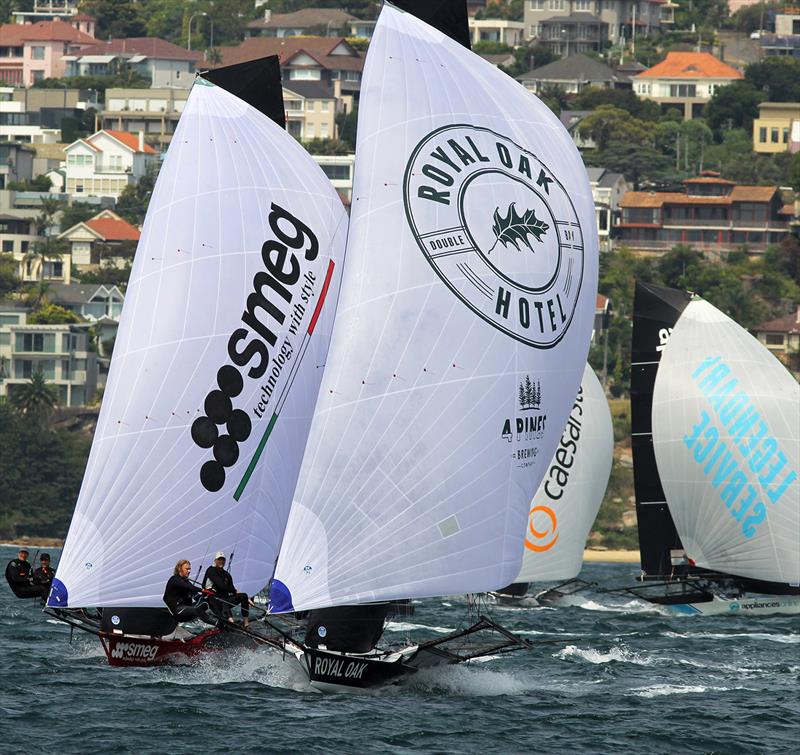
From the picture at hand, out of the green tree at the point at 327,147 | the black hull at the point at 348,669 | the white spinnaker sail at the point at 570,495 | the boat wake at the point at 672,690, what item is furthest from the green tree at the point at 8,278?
the black hull at the point at 348,669

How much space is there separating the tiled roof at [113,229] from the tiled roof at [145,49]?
47.9 meters

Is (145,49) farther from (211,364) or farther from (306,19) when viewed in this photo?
(211,364)

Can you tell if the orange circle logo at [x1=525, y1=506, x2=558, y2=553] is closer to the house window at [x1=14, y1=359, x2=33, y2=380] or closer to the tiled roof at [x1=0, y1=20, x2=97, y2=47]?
the house window at [x1=14, y1=359, x2=33, y2=380]

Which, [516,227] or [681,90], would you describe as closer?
[516,227]

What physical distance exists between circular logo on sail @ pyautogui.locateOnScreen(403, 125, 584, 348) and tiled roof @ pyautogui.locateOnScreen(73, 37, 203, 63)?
15675 cm

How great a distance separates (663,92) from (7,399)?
8713 centimetres

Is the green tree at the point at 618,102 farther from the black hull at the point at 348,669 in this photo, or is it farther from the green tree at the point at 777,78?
the black hull at the point at 348,669

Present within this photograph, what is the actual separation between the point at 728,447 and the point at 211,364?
636 inches

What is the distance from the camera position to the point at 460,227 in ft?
84.1

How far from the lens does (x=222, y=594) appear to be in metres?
26.2

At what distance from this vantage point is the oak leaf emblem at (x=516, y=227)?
25.8 m

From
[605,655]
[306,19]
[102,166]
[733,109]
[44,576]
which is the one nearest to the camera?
[44,576]

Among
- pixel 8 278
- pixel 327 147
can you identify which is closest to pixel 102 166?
pixel 327 147

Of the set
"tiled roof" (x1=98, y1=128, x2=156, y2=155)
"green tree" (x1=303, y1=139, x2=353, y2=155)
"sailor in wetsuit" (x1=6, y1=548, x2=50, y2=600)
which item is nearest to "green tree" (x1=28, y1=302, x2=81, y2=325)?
"tiled roof" (x1=98, y1=128, x2=156, y2=155)
